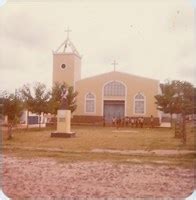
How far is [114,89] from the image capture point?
23016 mm

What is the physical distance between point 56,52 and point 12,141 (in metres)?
2.33

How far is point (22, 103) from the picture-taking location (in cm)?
1061

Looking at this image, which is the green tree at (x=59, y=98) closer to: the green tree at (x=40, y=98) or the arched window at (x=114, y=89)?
the green tree at (x=40, y=98)

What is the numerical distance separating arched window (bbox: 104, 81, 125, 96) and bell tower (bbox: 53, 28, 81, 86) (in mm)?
9232

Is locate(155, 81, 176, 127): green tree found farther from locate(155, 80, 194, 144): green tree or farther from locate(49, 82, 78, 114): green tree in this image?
locate(49, 82, 78, 114): green tree

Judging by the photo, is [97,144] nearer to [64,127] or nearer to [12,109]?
[64,127]

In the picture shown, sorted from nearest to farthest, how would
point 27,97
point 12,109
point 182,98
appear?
point 182,98
point 27,97
point 12,109

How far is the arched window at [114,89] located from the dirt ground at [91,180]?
1305cm

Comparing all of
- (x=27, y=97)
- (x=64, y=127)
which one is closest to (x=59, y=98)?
(x=64, y=127)

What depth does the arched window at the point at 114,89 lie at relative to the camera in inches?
841

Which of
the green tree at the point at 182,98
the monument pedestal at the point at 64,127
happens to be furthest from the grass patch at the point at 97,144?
the green tree at the point at 182,98

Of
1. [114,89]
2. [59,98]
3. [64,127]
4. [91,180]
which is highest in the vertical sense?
[114,89]

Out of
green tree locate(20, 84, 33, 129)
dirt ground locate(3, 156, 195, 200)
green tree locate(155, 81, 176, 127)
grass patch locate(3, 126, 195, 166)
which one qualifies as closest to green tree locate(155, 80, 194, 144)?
green tree locate(155, 81, 176, 127)

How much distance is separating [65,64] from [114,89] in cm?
1228
